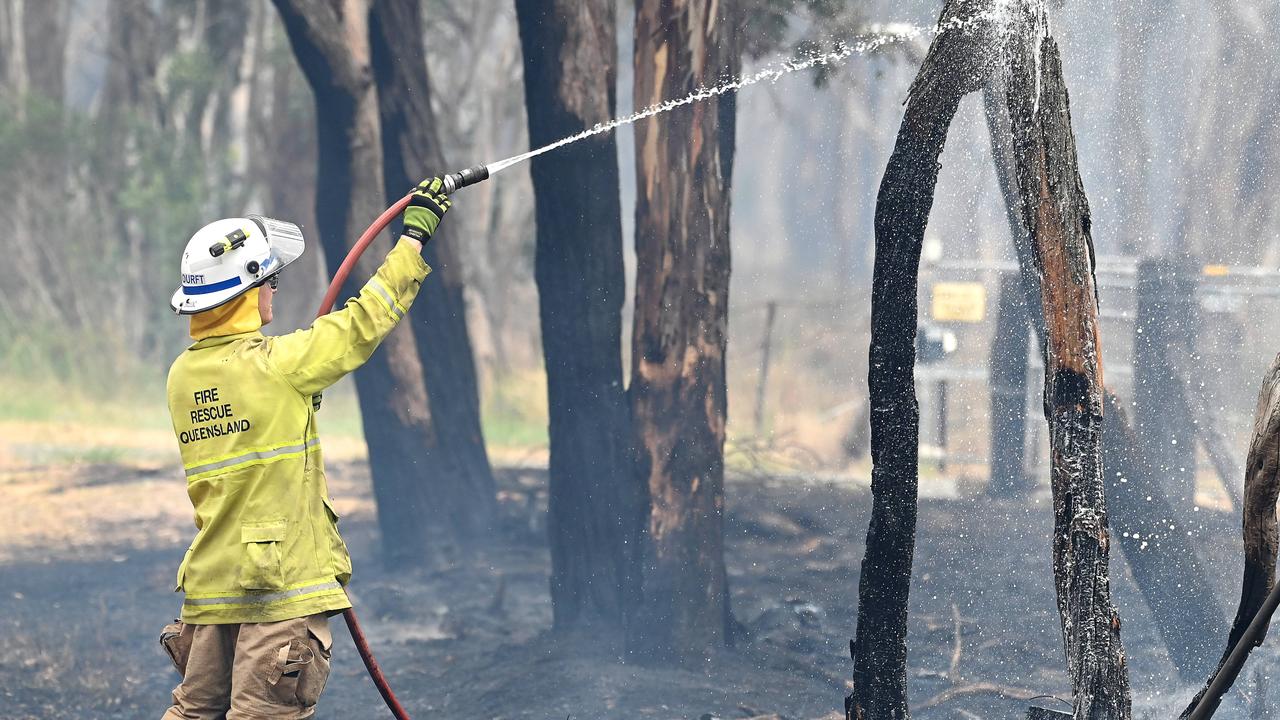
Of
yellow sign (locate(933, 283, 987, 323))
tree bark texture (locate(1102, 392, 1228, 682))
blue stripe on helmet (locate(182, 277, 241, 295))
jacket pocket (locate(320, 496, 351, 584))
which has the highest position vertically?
blue stripe on helmet (locate(182, 277, 241, 295))

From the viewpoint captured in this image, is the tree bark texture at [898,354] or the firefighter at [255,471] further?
the tree bark texture at [898,354]

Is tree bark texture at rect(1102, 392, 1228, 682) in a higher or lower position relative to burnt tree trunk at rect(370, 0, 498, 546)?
lower

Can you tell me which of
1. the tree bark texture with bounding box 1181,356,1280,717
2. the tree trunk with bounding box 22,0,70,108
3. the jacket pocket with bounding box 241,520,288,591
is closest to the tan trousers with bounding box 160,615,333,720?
the jacket pocket with bounding box 241,520,288,591

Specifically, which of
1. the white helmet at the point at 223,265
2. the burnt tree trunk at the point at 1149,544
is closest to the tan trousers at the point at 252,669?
the white helmet at the point at 223,265

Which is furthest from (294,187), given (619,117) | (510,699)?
(510,699)

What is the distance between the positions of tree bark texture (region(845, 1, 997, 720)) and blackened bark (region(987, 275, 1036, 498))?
174 inches

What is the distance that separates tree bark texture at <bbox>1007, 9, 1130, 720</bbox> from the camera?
12.3ft

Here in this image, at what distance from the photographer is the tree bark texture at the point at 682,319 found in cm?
594

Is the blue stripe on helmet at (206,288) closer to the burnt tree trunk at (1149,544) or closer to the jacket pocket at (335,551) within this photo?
the jacket pocket at (335,551)

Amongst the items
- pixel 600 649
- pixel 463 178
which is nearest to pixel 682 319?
pixel 600 649

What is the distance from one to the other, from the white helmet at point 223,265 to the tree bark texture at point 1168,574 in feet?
13.6

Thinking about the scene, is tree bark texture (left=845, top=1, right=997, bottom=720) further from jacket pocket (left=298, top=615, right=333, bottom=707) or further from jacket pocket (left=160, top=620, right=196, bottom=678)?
jacket pocket (left=160, top=620, right=196, bottom=678)

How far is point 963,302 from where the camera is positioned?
8.16 metres

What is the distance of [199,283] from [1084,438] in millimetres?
2687
